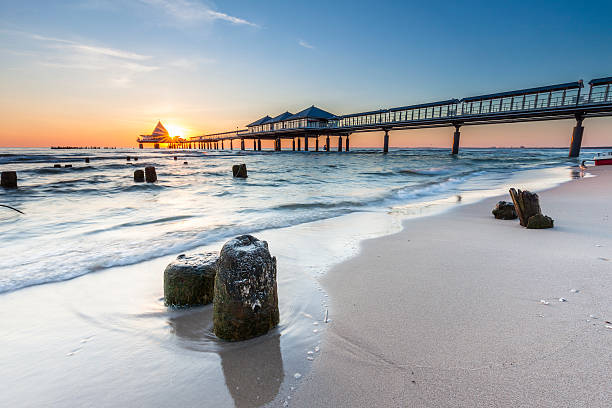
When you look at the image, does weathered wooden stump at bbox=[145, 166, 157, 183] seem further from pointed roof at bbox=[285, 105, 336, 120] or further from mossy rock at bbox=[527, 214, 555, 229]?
pointed roof at bbox=[285, 105, 336, 120]

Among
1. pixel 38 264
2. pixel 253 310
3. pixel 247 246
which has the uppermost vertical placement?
pixel 247 246

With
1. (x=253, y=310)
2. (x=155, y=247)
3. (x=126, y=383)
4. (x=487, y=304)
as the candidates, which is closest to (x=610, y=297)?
(x=487, y=304)

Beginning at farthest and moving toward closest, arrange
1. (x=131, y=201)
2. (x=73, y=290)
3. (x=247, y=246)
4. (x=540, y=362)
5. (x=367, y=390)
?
(x=131, y=201), (x=73, y=290), (x=247, y=246), (x=540, y=362), (x=367, y=390)

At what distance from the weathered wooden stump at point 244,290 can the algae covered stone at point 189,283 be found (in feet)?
2.06

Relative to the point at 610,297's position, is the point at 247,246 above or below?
above

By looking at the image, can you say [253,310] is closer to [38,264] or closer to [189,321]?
[189,321]

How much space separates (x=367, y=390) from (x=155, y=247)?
422 centimetres

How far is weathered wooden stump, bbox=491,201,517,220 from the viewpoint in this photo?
17.2 feet

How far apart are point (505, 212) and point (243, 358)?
5641 mm

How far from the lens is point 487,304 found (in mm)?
2316

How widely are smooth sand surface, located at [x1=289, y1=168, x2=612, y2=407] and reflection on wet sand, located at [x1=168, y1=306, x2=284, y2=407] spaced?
21cm

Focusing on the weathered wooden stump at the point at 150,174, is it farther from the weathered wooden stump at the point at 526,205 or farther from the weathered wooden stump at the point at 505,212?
the weathered wooden stump at the point at 526,205

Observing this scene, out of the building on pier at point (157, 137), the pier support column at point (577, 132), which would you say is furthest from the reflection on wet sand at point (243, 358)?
the building on pier at point (157, 137)

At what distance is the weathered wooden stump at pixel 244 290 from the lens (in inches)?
72.9
